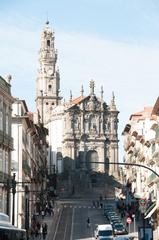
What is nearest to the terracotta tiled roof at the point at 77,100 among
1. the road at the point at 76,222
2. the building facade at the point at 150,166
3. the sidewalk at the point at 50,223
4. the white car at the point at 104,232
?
the building facade at the point at 150,166

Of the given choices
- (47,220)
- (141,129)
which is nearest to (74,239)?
(47,220)

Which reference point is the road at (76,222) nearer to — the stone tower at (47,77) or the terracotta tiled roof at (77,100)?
the terracotta tiled roof at (77,100)

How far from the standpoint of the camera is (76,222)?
8856 cm

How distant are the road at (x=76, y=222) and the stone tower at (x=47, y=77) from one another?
256ft

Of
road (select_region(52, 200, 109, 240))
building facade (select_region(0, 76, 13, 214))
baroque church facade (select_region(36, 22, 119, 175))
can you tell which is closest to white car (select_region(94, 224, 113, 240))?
road (select_region(52, 200, 109, 240))

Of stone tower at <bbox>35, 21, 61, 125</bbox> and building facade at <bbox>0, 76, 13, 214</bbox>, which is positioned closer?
building facade at <bbox>0, 76, 13, 214</bbox>

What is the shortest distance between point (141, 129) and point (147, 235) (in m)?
67.2

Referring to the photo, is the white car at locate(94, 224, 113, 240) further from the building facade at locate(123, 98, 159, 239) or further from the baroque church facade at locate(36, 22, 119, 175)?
the baroque church facade at locate(36, 22, 119, 175)

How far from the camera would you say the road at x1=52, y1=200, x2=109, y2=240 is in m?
73.5

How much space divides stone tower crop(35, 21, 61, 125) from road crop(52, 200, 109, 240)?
77951 millimetres

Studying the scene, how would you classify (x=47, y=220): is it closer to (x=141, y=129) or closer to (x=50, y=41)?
(x=141, y=129)

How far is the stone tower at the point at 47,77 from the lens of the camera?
19362cm

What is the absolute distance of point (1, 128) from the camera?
191ft

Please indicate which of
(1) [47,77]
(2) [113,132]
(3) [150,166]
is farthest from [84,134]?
(3) [150,166]
